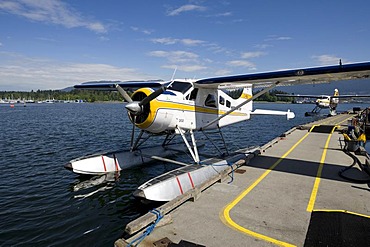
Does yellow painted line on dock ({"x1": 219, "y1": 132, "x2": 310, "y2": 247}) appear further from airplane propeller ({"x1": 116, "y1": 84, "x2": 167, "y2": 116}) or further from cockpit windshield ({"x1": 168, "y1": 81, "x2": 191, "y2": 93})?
cockpit windshield ({"x1": 168, "y1": 81, "x2": 191, "y2": 93})

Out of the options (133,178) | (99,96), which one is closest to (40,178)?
(133,178)

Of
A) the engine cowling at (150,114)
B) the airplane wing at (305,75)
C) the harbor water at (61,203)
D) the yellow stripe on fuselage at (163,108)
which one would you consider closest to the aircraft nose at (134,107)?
the engine cowling at (150,114)

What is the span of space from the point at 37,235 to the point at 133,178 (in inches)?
149

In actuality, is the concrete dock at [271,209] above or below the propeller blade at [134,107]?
below

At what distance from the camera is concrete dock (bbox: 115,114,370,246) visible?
144 inches

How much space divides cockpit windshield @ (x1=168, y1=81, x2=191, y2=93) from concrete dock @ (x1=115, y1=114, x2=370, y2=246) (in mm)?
3427

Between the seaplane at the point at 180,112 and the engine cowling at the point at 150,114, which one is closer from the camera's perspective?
the seaplane at the point at 180,112

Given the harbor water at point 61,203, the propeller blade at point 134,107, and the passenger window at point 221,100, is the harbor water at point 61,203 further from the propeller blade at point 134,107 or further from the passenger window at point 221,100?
the passenger window at point 221,100

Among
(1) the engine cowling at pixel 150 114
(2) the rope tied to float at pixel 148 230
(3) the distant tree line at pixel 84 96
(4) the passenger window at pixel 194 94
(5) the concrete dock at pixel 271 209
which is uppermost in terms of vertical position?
(3) the distant tree line at pixel 84 96

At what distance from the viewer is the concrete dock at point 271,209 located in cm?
367

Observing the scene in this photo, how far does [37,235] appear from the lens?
525 cm

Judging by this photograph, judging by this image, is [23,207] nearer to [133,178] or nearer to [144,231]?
[133,178]

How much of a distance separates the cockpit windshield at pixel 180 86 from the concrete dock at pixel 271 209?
3.43m

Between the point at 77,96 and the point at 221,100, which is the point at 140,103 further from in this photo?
the point at 77,96
